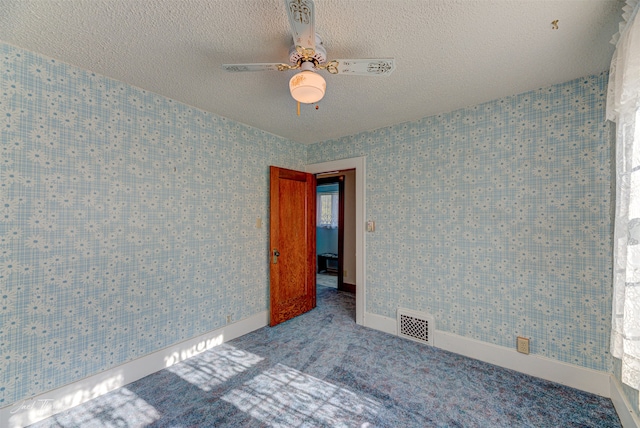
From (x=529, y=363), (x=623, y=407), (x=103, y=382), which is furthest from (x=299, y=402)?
(x=623, y=407)

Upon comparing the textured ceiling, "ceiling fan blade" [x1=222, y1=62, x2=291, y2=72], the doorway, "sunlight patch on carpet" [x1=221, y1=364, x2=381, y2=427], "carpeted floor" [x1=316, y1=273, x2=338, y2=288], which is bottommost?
"carpeted floor" [x1=316, y1=273, x2=338, y2=288]

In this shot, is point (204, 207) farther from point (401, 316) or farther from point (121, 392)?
point (401, 316)

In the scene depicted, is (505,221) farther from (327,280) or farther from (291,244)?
(327,280)

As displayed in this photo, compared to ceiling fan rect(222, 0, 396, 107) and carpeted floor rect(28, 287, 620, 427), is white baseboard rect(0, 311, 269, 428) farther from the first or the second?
ceiling fan rect(222, 0, 396, 107)

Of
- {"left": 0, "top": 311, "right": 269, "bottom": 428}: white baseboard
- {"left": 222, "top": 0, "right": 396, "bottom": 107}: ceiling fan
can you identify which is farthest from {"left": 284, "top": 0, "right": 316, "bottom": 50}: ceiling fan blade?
{"left": 0, "top": 311, "right": 269, "bottom": 428}: white baseboard

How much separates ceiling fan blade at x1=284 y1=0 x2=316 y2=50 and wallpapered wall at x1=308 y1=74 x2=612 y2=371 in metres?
A: 1.88

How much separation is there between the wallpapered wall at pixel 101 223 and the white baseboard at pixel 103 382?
0.20 feet

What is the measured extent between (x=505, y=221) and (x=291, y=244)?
2.37 m

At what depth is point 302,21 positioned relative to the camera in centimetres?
116

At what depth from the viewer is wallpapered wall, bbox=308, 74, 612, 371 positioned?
196 centimetres

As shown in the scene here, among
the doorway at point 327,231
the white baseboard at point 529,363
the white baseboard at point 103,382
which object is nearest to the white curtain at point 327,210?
the doorway at point 327,231

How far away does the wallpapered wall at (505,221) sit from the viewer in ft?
6.44

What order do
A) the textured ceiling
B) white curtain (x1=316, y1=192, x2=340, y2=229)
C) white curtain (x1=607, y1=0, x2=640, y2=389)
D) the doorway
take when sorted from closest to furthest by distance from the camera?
1. white curtain (x1=607, y1=0, x2=640, y2=389)
2. the textured ceiling
3. the doorway
4. white curtain (x1=316, y1=192, x2=340, y2=229)

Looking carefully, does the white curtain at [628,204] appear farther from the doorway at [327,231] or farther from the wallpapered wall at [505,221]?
the doorway at [327,231]
